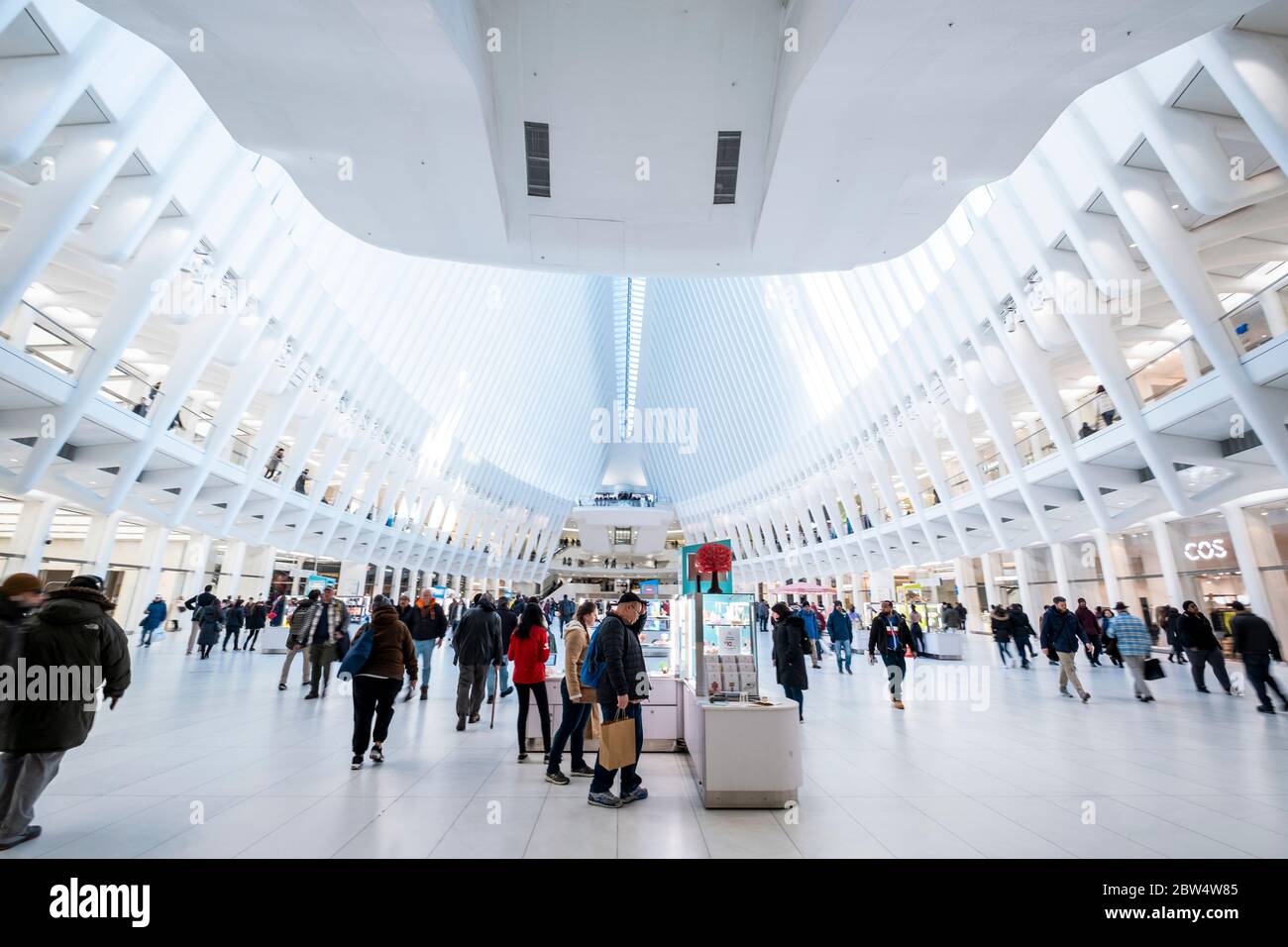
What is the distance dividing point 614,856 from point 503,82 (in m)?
6.90

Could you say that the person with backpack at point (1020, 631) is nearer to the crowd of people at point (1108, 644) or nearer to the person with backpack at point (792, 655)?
the crowd of people at point (1108, 644)

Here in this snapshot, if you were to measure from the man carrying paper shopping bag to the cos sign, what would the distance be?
17408mm

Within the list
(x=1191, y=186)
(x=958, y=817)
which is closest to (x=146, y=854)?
(x=958, y=817)

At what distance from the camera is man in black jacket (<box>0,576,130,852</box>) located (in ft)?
12.0

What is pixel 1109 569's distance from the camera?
18078 mm

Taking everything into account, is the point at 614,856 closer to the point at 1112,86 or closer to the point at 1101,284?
the point at 1112,86

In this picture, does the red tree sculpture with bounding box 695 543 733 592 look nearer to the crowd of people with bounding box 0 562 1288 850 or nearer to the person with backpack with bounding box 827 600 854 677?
the crowd of people with bounding box 0 562 1288 850

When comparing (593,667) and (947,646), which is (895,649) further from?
(947,646)

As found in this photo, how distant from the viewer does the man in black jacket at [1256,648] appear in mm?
8094

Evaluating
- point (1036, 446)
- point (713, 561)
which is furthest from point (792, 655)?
point (1036, 446)

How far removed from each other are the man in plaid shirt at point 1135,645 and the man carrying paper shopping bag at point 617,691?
8915mm

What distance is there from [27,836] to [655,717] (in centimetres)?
491

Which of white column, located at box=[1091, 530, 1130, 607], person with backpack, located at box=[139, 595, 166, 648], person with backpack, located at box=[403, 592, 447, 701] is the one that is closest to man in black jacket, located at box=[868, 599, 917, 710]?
person with backpack, located at box=[403, 592, 447, 701]

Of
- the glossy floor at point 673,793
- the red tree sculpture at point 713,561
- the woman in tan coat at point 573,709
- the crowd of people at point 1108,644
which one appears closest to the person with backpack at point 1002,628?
the crowd of people at point 1108,644
